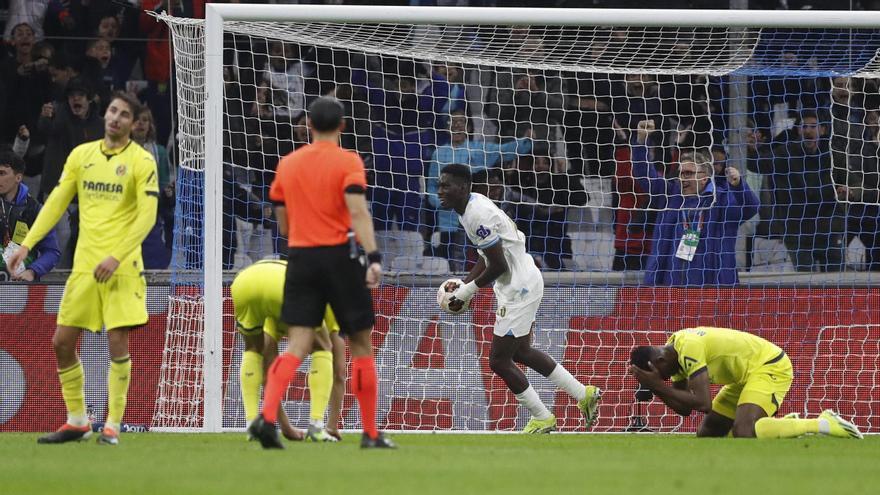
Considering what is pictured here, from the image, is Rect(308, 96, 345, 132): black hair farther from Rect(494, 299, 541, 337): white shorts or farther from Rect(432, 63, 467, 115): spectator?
Rect(432, 63, 467, 115): spectator

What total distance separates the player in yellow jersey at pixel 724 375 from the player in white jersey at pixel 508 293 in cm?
113

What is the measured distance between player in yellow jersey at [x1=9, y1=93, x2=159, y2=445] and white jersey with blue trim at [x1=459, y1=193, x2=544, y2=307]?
3.20 meters

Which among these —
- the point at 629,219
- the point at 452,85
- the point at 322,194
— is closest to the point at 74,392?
the point at 322,194

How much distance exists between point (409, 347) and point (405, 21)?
9.70ft

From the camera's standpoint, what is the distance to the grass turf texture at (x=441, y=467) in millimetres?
6559

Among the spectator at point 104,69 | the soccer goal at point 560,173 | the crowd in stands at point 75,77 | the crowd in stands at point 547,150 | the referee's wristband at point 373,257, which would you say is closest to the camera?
the referee's wristband at point 373,257

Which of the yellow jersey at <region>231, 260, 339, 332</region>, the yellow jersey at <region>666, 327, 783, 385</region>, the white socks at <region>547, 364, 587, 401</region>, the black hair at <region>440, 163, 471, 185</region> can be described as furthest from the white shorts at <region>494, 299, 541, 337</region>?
the yellow jersey at <region>231, 260, 339, 332</region>

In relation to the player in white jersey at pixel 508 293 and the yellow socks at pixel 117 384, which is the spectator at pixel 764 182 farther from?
the yellow socks at pixel 117 384

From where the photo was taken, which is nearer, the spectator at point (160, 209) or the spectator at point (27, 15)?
the spectator at point (160, 209)

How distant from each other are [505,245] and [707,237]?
236cm

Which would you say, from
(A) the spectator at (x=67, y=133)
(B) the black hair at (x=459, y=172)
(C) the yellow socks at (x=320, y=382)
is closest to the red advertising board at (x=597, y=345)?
(B) the black hair at (x=459, y=172)

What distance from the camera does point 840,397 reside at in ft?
42.9

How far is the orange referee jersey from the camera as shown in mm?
8188

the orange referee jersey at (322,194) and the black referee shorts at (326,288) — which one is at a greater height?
the orange referee jersey at (322,194)
